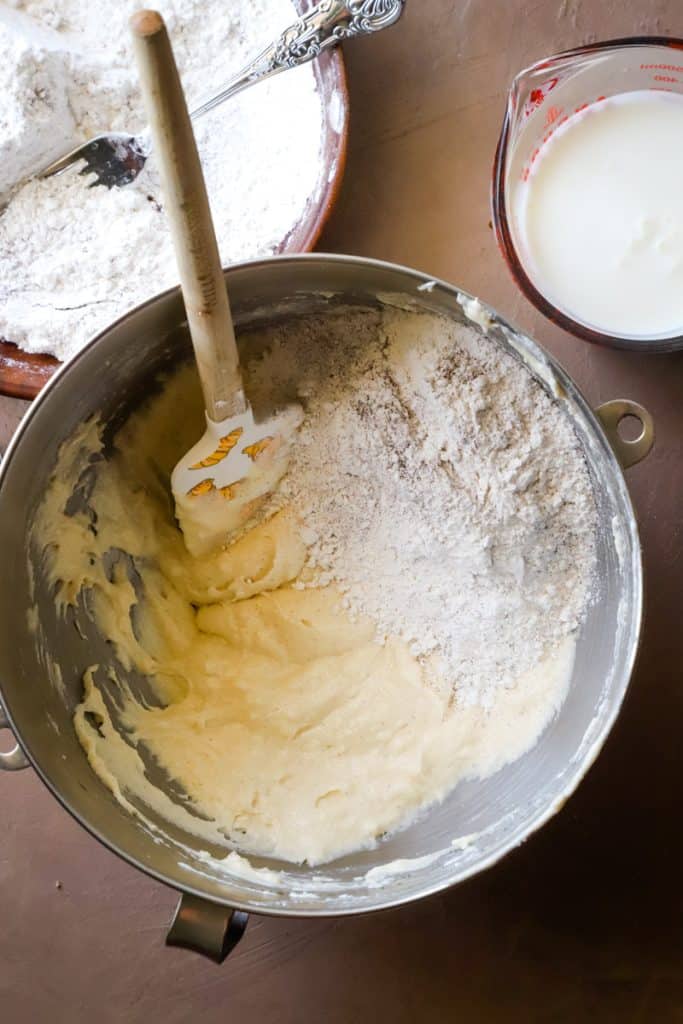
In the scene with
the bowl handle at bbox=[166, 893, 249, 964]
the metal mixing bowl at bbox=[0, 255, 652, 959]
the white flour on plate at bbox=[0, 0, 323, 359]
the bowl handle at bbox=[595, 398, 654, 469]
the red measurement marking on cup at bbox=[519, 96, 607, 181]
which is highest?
the red measurement marking on cup at bbox=[519, 96, 607, 181]

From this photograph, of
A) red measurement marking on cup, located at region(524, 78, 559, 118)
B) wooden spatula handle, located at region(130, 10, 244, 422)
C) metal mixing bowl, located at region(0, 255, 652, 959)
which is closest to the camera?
wooden spatula handle, located at region(130, 10, 244, 422)

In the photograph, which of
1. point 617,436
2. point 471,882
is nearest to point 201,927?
point 471,882

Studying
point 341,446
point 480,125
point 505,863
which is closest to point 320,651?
point 341,446

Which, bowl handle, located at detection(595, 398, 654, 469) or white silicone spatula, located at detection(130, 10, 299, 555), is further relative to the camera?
bowl handle, located at detection(595, 398, 654, 469)

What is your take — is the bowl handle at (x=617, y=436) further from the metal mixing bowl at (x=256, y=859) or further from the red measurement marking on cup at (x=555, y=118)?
the red measurement marking on cup at (x=555, y=118)

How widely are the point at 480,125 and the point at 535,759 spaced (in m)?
0.67

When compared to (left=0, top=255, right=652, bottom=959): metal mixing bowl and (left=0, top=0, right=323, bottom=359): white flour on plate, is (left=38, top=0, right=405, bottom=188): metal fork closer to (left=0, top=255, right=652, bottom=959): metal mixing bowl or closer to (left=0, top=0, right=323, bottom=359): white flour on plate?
(left=0, top=0, right=323, bottom=359): white flour on plate

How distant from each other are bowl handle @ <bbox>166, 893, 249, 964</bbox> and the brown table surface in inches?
8.7

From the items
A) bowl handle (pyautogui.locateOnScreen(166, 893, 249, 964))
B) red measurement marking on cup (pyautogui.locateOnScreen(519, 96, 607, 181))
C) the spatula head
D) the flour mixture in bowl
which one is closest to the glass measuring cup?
red measurement marking on cup (pyautogui.locateOnScreen(519, 96, 607, 181))

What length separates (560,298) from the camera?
87cm

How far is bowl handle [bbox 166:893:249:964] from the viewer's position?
0.76m

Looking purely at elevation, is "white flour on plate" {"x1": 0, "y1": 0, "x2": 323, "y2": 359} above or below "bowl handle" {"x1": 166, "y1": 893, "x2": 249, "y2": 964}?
above

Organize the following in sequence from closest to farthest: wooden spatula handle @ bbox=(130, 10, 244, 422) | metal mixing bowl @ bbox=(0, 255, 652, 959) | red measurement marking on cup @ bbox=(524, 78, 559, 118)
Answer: wooden spatula handle @ bbox=(130, 10, 244, 422) < metal mixing bowl @ bbox=(0, 255, 652, 959) < red measurement marking on cup @ bbox=(524, 78, 559, 118)

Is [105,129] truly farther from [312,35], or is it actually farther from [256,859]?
[256,859]
